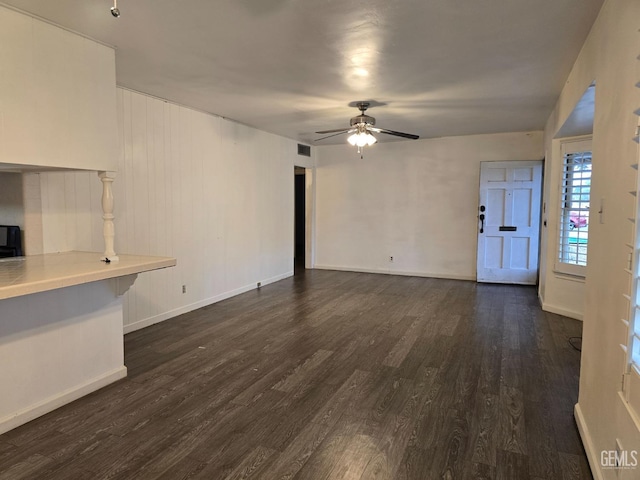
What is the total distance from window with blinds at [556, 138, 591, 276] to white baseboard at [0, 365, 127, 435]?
4.75 meters

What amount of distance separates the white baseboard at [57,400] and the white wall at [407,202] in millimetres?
5227

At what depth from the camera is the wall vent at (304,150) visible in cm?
734

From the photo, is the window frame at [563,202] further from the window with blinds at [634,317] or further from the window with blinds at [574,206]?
the window with blinds at [634,317]

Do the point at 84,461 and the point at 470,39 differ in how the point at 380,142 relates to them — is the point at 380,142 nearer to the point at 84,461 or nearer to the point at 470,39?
the point at 470,39

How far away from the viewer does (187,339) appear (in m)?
3.88

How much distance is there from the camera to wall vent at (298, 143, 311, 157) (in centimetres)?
734

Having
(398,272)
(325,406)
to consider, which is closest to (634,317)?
(325,406)

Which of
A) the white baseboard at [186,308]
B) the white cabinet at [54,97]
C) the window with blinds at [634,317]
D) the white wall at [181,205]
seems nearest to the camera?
the window with blinds at [634,317]

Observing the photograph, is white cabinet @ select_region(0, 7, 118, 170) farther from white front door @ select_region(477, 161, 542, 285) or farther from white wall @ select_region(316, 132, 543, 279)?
white front door @ select_region(477, 161, 542, 285)

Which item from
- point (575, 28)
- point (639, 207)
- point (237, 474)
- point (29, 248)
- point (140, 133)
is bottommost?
point (237, 474)

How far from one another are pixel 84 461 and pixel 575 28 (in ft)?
12.7

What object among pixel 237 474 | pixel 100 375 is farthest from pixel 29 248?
pixel 237 474

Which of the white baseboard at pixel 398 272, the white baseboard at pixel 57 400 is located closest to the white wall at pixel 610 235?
the white baseboard at pixel 57 400

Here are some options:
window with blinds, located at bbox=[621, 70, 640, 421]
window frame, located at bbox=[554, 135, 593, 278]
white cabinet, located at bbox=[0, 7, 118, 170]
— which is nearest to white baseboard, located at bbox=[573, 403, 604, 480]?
window with blinds, located at bbox=[621, 70, 640, 421]
